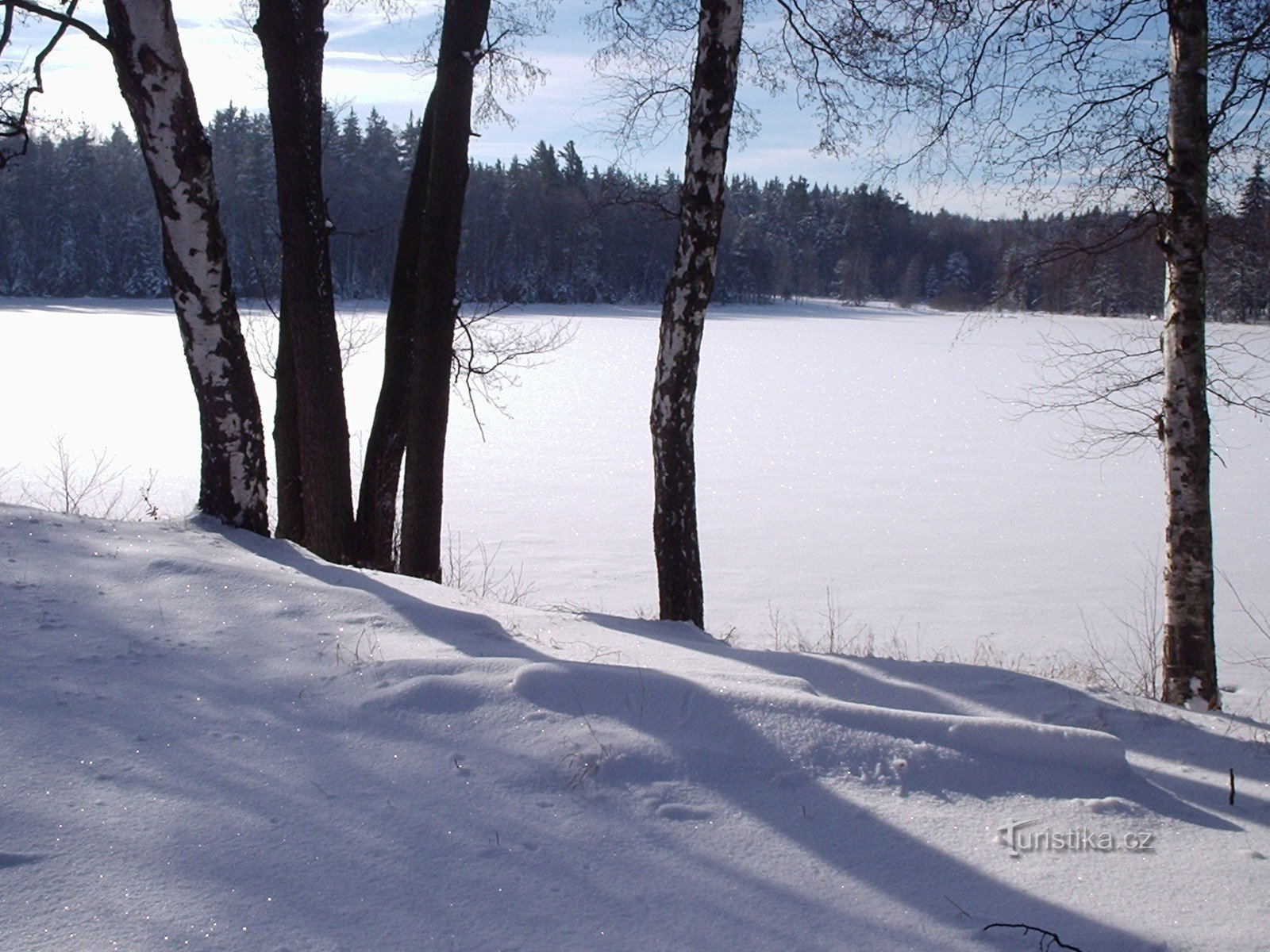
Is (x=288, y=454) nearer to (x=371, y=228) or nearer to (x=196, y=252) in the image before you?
(x=196, y=252)

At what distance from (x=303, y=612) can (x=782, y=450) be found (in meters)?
14.2

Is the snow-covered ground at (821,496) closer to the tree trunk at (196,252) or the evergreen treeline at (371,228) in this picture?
the tree trunk at (196,252)

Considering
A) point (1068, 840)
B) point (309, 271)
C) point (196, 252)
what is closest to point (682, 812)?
point (1068, 840)

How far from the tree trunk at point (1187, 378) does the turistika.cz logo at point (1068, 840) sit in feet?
Result: 11.6

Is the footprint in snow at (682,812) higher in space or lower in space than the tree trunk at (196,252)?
lower

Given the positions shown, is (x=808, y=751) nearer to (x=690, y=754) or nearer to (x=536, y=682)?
(x=690, y=754)

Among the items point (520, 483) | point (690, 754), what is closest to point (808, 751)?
point (690, 754)

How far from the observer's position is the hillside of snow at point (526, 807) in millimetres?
2111

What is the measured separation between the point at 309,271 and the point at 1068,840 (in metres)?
5.56

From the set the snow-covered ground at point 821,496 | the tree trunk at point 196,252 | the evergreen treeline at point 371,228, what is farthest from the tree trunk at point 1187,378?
the evergreen treeline at point 371,228

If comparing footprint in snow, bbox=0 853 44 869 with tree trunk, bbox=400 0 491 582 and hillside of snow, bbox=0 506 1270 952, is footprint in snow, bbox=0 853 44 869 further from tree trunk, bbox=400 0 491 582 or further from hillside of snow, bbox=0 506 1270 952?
tree trunk, bbox=400 0 491 582

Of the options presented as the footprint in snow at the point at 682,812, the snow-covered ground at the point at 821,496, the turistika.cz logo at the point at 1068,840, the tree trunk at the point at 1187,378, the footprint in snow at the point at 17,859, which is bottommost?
the snow-covered ground at the point at 821,496

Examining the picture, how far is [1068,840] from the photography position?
2.59m

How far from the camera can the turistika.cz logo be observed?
2541mm
